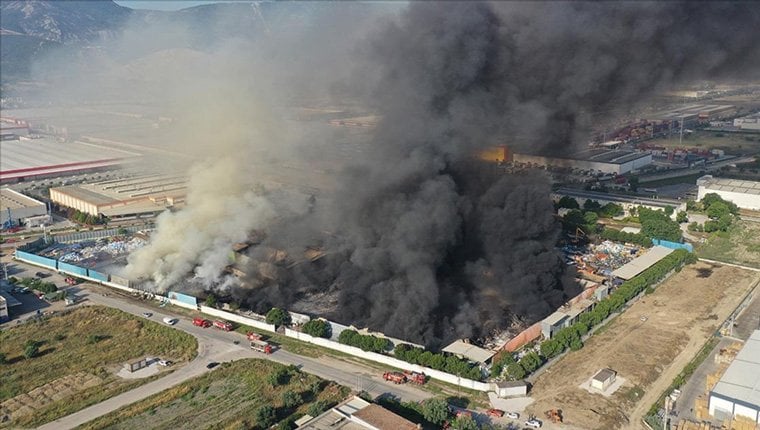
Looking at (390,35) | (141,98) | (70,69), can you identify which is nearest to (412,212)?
(390,35)

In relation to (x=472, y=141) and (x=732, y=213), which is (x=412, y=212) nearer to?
(x=472, y=141)

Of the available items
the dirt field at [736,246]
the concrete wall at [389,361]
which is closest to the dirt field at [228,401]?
the concrete wall at [389,361]

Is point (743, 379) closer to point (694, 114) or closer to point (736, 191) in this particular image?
point (736, 191)

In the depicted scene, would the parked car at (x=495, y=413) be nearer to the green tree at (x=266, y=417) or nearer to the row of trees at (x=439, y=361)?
the row of trees at (x=439, y=361)

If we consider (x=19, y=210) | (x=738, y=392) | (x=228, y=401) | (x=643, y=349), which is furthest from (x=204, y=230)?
(x=738, y=392)

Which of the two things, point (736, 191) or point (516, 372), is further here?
point (736, 191)
